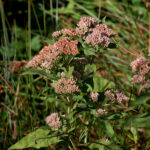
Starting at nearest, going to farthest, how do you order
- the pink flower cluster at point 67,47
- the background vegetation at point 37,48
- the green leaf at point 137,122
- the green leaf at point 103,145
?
the green leaf at point 137,122
the pink flower cluster at point 67,47
the green leaf at point 103,145
the background vegetation at point 37,48

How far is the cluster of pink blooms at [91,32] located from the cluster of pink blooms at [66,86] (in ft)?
0.80

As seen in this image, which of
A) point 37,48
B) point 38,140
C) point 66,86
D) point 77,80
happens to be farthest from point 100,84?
point 37,48

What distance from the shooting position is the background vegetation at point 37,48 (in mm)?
2057

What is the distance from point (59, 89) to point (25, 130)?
93 centimetres

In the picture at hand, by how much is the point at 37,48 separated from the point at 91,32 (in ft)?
6.75

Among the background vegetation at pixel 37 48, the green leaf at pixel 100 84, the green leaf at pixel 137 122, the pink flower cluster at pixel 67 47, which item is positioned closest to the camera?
the green leaf at pixel 137 122

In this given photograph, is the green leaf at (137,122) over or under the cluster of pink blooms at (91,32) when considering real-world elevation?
under

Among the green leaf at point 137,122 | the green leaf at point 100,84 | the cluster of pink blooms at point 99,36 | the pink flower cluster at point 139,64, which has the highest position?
the cluster of pink blooms at point 99,36

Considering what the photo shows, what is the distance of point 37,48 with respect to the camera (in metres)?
3.38

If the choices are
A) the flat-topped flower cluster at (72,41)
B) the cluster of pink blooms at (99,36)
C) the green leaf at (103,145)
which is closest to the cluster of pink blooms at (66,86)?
the flat-topped flower cluster at (72,41)

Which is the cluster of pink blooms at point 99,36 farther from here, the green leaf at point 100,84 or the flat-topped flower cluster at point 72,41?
the green leaf at point 100,84

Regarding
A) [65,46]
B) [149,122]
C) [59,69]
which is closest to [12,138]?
[59,69]

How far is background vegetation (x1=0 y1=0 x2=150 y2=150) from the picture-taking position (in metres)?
2.06

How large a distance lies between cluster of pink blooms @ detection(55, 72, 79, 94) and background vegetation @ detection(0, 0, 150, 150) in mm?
703
